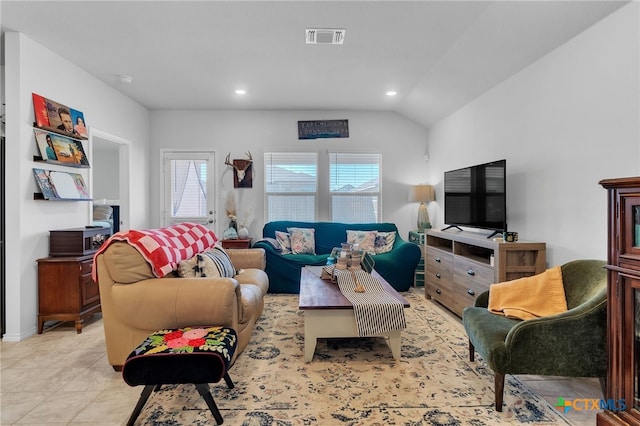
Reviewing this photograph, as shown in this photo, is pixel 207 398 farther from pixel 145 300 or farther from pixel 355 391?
pixel 355 391

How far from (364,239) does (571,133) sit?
108 inches

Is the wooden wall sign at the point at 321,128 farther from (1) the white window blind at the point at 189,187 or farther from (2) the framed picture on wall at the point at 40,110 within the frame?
(2) the framed picture on wall at the point at 40,110

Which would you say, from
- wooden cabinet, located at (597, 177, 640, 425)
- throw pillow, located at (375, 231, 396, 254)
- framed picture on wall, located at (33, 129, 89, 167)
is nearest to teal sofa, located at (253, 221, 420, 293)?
throw pillow, located at (375, 231, 396, 254)

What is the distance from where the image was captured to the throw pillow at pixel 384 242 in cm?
461

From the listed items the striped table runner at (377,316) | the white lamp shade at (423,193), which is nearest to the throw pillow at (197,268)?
the striped table runner at (377,316)

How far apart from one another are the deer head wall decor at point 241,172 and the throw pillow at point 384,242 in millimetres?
2178

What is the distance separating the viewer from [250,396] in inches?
75.5

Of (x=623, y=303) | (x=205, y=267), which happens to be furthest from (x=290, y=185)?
(x=623, y=303)

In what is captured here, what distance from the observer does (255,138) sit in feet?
17.0

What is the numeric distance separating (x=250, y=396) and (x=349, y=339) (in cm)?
109

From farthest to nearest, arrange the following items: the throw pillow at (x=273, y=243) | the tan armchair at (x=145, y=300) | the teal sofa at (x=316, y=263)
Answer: the throw pillow at (x=273, y=243) < the teal sofa at (x=316, y=263) < the tan armchair at (x=145, y=300)

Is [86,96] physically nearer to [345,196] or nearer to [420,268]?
[345,196]

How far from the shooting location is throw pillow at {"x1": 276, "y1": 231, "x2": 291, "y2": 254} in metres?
4.59

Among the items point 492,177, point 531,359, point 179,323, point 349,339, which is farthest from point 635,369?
point 179,323
